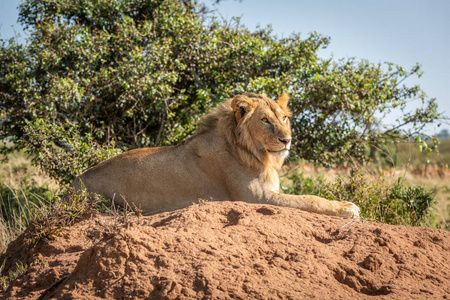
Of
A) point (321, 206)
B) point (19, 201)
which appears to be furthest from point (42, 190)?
point (321, 206)

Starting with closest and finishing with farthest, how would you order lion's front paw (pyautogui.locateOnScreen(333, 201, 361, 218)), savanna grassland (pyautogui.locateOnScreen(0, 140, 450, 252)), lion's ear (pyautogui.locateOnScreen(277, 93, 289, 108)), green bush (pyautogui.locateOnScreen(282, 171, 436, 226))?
1. lion's front paw (pyautogui.locateOnScreen(333, 201, 361, 218))
2. lion's ear (pyautogui.locateOnScreen(277, 93, 289, 108))
3. savanna grassland (pyautogui.locateOnScreen(0, 140, 450, 252))
4. green bush (pyautogui.locateOnScreen(282, 171, 436, 226))

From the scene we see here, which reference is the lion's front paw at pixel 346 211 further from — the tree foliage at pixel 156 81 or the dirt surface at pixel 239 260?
the tree foliage at pixel 156 81

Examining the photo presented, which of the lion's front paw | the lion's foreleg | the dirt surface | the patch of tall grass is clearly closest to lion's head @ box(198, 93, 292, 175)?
the lion's foreleg

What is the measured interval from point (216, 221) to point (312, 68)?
6.54m

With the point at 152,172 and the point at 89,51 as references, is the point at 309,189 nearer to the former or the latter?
the point at 152,172

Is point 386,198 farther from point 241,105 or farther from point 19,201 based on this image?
point 19,201

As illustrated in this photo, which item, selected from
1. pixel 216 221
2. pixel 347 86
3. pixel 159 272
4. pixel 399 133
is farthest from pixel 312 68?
pixel 159 272

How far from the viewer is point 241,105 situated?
6.56m

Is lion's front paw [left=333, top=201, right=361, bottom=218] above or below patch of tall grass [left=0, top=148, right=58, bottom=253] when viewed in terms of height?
below

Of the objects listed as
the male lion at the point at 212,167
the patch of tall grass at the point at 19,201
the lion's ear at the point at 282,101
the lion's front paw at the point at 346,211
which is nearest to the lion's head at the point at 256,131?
the male lion at the point at 212,167

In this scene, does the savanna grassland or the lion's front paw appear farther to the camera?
the savanna grassland

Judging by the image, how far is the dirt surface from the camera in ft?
11.3

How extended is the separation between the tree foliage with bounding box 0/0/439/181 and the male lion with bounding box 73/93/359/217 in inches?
84.9

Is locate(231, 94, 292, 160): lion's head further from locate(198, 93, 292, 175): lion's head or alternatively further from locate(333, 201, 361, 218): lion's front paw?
locate(333, 201, 361, 218): lion's front paw
